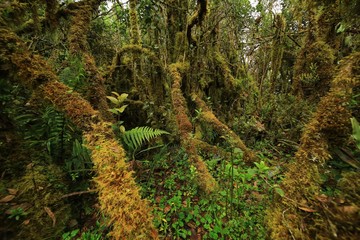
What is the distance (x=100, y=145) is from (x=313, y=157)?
58.0 inches

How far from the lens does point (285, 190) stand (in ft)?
3.91

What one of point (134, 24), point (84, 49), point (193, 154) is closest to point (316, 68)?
point (193, 154)

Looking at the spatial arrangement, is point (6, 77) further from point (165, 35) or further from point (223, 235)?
point (165, 35)

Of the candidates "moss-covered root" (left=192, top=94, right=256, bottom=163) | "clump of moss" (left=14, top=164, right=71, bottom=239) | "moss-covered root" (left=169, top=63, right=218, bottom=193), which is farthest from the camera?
"moss-covered root" (left=192, top=94, right=256, bottom=163)

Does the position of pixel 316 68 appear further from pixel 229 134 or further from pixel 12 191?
pixel 12 191

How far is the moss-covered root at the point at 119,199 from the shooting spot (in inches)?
34.2

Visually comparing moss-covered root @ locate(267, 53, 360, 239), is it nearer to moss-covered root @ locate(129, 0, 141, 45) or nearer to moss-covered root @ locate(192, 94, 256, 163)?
moss-covered root @ locate(192, 94, 256, 163)

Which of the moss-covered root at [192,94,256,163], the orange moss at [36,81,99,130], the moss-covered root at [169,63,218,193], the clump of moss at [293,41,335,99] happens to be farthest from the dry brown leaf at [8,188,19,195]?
the clump of moss at [293,41,335,99]

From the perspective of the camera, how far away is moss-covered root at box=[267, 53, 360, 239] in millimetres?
967

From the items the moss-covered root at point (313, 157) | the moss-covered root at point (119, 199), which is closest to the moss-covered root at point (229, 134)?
the moss-covered root at point (313, 157)

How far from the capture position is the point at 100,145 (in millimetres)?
1182

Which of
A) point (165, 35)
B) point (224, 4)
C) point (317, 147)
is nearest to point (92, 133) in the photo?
point (317, 147)

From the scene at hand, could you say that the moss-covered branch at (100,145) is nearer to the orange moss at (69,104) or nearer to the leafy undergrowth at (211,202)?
the orange moss at (69,104)

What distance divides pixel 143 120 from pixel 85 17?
254cm
